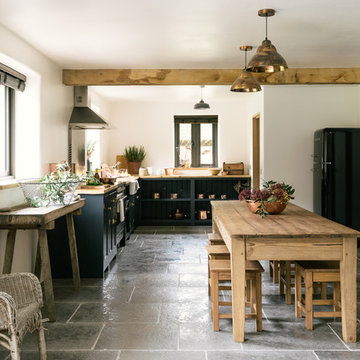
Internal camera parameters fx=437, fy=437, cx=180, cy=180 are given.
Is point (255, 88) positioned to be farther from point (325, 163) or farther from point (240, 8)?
point (325, 163)

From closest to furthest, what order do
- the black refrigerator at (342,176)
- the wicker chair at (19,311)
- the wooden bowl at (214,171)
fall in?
the wicker chair at (19,311) < the black refrigerator at (342,176) < the wooden bowl at (214,171)

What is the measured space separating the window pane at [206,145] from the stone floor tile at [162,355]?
670 centimetres

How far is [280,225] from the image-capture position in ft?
10.8

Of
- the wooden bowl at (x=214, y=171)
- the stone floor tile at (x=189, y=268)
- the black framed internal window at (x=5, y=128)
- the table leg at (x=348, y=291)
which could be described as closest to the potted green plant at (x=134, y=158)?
the wooden bowl at (x=214, y=171)

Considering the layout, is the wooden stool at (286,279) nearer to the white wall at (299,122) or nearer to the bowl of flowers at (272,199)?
the bowl of flowers at (272,199)

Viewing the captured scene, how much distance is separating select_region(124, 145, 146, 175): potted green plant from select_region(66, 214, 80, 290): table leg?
4.54 m

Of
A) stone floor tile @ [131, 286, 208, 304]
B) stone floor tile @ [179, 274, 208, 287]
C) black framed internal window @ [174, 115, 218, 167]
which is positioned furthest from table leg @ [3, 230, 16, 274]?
black framed internal window @ [174, 115, 218, 167]

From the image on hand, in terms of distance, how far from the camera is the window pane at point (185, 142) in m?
9.35

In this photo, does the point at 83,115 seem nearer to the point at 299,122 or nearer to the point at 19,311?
the point at 299,122

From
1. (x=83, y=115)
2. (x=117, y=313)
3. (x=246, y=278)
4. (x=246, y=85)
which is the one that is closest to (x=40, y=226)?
(x=117, y=313)

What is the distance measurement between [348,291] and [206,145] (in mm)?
→ 6556

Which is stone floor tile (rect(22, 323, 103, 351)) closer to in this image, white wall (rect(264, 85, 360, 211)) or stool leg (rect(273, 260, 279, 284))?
stool leg (rect(273, 260, 279, 284))

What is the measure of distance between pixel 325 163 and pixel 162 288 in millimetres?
3229

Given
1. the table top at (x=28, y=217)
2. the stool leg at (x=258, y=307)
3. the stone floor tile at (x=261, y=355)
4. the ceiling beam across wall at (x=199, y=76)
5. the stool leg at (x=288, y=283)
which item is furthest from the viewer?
the ceiling beam across wall at (x=199, y=76)
